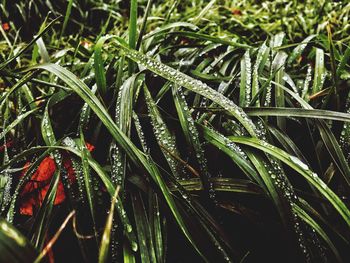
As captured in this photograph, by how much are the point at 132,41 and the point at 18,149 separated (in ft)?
1.72

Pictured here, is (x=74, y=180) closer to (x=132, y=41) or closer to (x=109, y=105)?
(x=109, y=105)

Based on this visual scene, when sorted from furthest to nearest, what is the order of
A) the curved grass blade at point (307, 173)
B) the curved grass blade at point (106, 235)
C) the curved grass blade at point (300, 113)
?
the curved grass blade at point (300, 113) < the curved grass blade at point (307, 173) < the curved grass blade at point (106, 235)

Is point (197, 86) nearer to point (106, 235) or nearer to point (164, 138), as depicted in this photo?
point (164, 138)

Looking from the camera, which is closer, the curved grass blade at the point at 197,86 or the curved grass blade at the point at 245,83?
the curved grass blade at the point at 197,86

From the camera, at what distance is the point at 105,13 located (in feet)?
7.40

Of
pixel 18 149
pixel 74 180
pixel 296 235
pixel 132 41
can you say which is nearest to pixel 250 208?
pixel 296 235

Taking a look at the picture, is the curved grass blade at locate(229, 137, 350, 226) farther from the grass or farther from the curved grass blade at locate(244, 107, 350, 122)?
the curved grass blade at locate(244, 107, 350, 122)

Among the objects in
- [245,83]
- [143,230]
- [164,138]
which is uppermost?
[245,83]

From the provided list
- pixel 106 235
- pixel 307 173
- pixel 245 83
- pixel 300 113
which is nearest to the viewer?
pixel 106 235

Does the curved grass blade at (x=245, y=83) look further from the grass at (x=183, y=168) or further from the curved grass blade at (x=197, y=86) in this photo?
the curved grass blade at (x=197, y=86)

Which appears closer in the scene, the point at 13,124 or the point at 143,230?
the point at 143,230

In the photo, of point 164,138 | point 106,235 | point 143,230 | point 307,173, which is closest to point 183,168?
point 164,138

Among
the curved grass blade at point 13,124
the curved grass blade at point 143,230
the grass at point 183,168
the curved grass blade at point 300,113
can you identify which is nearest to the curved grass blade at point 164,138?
the grass at point 183,168

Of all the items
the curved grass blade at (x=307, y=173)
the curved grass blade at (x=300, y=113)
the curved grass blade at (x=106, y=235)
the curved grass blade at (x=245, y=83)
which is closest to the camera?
the curved grass blade at (x=106, y=235)
